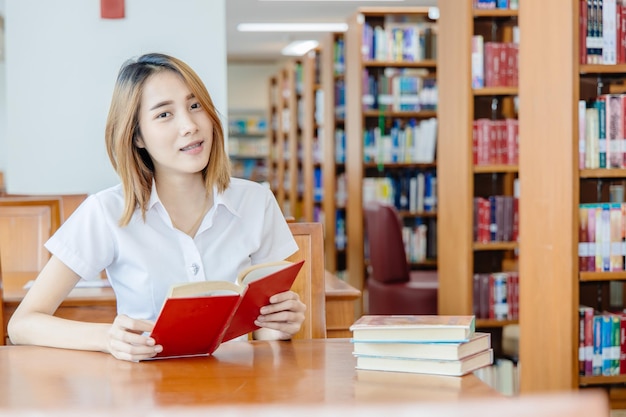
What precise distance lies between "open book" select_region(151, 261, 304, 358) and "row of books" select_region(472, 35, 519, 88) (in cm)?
327

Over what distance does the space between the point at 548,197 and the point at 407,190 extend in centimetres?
343

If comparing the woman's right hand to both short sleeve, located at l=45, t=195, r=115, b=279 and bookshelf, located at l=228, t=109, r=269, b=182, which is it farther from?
bookshelf, located at l=228, t=109, r=269, b=182

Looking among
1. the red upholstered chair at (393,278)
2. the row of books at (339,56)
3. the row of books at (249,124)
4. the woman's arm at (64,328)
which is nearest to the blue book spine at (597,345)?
the red upholstered chair at (393,278)

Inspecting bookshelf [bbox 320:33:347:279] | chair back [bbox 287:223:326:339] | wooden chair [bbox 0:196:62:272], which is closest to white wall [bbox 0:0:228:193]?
wooden chair [bbox 0:196:62:272]

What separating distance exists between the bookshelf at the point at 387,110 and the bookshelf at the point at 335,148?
0.68 metres

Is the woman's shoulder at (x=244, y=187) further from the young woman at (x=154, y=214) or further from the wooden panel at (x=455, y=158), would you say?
the wooden panel at (x=455, y=158)

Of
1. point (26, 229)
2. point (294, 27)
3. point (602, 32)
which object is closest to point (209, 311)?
point (26, 229)

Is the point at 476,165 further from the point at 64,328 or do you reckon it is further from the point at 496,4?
the point at 64,328

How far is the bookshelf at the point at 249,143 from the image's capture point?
15.2 meters

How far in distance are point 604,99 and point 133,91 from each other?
2.26 metres

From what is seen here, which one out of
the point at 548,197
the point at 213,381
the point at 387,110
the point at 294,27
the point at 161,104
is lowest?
the point at 213,381

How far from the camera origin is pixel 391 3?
8.54m

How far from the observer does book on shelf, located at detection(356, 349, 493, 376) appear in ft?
4.79

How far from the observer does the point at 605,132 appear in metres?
3.62
